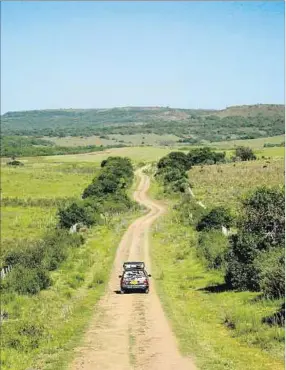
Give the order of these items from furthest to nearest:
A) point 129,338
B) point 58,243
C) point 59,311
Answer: point 58,243, point 59,311, point 129,338

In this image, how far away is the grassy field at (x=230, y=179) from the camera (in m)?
89.6

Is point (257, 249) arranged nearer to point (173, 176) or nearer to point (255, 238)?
point (255, 238)

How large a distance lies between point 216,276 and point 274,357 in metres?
18.2

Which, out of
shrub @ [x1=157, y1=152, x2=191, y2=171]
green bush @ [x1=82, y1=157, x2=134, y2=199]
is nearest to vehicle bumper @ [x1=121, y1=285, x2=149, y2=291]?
green bush @ [x1=82, y1=157, x2=134, y2=199]

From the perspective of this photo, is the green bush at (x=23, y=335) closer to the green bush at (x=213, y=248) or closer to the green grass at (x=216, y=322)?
the green grass at (x=216, y=322)

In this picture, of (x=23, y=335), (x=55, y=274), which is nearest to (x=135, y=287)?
(x=55, y=274)

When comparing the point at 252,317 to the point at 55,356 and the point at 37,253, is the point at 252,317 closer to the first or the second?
the point at 55,356

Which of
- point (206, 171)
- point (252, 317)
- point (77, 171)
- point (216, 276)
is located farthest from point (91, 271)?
point (77, 171)

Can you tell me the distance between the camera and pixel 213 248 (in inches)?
1822

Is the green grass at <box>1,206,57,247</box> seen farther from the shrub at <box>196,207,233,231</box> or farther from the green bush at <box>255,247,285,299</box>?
the green bush at <box>255,247,285,299</box>

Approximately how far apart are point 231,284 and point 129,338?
11.9 m

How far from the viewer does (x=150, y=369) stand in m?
20.2

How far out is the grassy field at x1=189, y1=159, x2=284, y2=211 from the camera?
8956 centimetres

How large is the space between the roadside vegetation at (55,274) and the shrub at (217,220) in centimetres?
952
